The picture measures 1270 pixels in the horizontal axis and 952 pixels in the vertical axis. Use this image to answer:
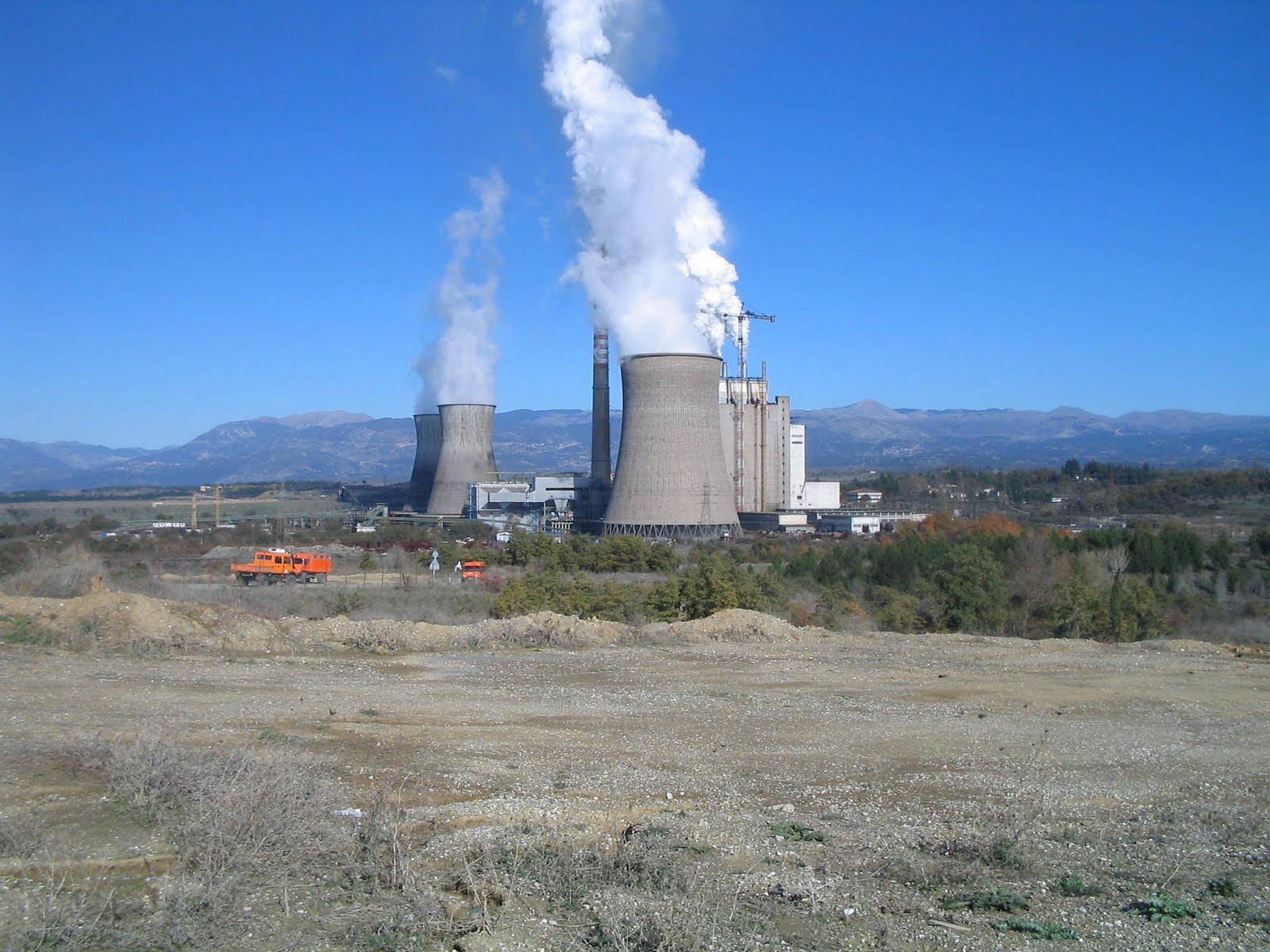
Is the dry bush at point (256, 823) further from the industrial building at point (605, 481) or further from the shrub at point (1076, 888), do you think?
the industrial building at point (605, 481)

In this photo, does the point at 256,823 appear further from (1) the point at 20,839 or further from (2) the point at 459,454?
(2) the point at 459,454

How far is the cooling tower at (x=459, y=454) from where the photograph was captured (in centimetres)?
4231

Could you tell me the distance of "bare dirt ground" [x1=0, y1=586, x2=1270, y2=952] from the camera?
15.7 feet

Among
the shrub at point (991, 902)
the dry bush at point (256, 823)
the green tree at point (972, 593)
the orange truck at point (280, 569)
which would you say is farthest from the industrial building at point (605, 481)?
the shrub at point (991, 902)

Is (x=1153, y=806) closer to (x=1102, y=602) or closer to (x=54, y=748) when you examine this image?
(x=54, y=748)

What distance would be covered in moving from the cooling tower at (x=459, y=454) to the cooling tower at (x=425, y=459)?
3268 millimetres

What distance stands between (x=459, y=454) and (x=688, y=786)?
36.2 meters

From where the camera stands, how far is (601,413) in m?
44.7

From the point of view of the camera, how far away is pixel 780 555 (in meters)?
32.2

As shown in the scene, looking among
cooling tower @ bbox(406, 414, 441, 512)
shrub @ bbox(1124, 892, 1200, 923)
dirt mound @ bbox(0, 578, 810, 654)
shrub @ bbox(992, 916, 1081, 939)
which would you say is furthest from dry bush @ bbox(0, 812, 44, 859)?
cooling tower @ bbox(406, 414, 441, 512)

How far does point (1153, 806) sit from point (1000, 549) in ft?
70.6

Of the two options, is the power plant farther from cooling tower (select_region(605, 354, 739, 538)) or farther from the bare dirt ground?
the bare dirt ground

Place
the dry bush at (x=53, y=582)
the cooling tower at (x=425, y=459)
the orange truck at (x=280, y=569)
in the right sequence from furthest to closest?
the cooling tower at (x=425, y=459)
the orange truck at (x=280, y=569)
the dry bush at (x=53, y=582)

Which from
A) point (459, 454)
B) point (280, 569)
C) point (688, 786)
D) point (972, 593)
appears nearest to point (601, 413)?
point (459, 454)
